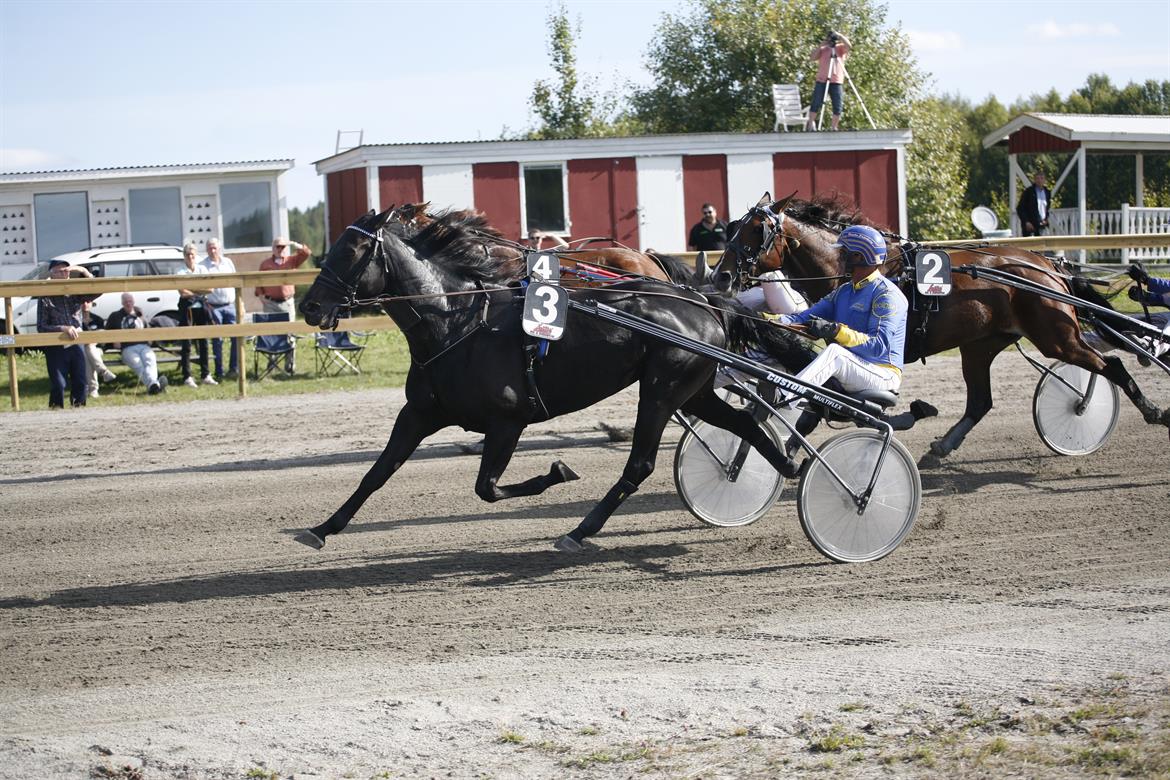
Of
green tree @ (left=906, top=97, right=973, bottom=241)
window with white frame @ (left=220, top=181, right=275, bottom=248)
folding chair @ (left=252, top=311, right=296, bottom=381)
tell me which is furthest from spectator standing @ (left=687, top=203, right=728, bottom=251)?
green tree @ (left=906, top=97, right=973, bottom=241)

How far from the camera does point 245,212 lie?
2445 centimetres

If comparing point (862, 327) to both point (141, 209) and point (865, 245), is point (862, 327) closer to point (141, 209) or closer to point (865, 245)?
point (865, 245)

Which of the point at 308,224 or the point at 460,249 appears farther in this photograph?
the point at 308,224

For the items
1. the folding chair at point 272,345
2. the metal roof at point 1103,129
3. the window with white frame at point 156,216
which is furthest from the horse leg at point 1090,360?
the window with white frame at point 156,216

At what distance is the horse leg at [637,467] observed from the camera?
269 inches

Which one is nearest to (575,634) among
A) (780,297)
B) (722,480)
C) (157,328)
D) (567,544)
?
(567,544)

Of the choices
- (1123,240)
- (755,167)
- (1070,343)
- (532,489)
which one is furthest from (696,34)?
(532,489)

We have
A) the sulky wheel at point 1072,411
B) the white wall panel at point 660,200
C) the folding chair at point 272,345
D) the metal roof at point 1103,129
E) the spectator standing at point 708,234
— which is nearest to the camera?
the sulky wheel at point 1072,411

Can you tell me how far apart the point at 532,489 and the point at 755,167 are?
18676mm

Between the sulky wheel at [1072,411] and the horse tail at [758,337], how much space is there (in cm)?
274

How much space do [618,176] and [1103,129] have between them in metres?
10.3

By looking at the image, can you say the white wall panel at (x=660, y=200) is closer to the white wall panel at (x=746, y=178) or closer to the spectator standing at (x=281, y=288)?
the white wall panel at (x=746, y=178)

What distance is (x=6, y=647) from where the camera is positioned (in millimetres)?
5535

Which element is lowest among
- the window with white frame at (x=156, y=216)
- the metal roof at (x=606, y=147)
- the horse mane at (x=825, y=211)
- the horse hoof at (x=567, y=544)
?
the horse hoof at (x=567, y=544)
